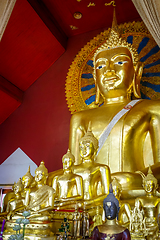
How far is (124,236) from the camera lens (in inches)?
49.7

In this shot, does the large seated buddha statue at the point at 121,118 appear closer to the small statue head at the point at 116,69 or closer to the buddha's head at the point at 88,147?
the small statue head at the point at 116,69

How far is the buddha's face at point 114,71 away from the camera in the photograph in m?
3.39

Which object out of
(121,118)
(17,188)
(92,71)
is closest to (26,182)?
(17,188)

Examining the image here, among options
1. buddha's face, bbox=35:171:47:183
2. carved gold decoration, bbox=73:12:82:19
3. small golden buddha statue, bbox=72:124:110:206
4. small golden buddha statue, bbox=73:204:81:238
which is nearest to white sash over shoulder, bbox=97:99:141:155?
small golden buddha statue, bbox=72:124:110:206

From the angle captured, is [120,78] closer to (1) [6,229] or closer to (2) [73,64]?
(2) [73,64]

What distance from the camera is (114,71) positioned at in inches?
132

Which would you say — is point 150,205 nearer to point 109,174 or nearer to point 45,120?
point 109,174

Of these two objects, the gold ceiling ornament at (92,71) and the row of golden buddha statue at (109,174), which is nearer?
the row of golden buddha statue at (109,174)

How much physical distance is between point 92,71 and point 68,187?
2.01 metres

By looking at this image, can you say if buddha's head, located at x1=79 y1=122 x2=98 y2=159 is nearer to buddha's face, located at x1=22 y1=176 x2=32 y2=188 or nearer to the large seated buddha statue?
the large seated buddha statue

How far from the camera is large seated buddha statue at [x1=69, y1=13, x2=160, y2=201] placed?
3.02 meters

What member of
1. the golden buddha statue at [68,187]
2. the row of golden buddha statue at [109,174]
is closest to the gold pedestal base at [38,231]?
→ the row of golden buddha statue at [109,174]

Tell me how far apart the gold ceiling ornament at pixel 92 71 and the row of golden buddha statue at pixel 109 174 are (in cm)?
27

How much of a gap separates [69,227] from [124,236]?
2.25ft
